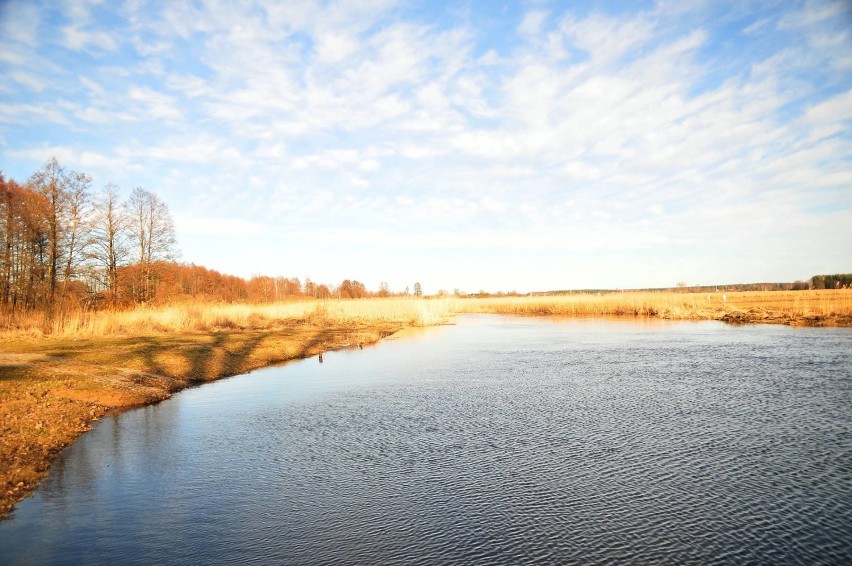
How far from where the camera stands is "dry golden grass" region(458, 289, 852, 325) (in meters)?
29.8

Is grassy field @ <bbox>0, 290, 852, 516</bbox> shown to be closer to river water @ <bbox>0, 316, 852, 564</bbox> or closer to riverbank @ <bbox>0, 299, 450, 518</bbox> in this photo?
riverbank @ <bbox>0, 299, 450, 518</bbox>

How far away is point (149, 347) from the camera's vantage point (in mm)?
18688

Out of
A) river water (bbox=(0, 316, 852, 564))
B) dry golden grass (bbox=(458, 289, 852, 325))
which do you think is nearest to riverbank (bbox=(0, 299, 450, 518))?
river water (bbox=(0, 316, 852, 564))

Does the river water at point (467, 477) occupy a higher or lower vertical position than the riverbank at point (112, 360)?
lower

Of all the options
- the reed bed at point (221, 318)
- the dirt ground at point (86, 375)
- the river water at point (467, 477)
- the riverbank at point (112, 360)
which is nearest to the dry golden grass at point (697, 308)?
the reed bed at point (221, 318)

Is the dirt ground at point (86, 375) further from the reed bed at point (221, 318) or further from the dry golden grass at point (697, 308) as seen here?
the dry golden grass at point (697, 308)

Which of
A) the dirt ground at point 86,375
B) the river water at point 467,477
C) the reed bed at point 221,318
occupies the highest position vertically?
the reed bed at point 221,318

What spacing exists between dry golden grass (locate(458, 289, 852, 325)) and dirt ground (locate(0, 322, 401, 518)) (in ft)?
84.1

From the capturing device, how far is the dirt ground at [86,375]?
7.85 meters

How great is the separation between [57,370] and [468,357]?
12719 millimetres

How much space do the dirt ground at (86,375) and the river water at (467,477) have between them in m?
0.49

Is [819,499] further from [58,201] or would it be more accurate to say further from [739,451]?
[58,201]

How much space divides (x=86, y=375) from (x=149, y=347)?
5811 millimetres

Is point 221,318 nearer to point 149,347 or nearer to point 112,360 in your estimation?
point 149,347
